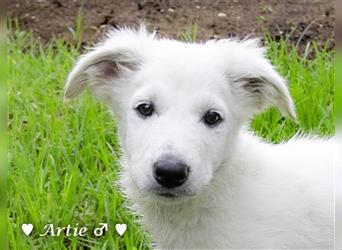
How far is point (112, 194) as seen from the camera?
4.13 m

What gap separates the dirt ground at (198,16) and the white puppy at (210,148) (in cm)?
69

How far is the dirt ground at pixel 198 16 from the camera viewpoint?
13.9ft

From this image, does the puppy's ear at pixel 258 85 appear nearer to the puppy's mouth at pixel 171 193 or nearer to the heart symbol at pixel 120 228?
the puppy's mouth at pixel 171 193

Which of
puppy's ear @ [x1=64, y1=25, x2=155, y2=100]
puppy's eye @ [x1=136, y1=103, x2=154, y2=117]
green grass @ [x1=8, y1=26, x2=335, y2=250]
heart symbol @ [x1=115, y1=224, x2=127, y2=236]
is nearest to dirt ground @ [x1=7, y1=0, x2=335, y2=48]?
green grass @ [x1=8, y1=26, x2=335, y2=250]

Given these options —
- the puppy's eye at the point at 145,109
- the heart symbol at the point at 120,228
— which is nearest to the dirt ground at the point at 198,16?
the puppy's eye at the point at 145,109

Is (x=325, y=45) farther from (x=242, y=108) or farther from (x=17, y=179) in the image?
(x=17, y=179)

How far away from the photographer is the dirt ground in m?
4.23

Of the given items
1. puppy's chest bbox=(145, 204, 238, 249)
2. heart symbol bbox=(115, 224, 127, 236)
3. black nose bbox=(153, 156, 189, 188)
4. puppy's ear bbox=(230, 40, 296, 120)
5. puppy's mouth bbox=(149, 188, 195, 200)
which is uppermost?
puppy's ear bbox=(230, 40, 296, 120)

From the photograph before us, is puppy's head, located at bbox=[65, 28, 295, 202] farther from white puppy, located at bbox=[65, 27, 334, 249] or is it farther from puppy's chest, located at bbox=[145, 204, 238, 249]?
puppy's chest, located at bbox=[145, 204, 238, 249]

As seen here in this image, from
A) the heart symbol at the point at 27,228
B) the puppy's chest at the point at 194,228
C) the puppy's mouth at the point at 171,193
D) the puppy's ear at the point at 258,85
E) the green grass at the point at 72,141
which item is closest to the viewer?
the puppy's mouth at the point at 171,193

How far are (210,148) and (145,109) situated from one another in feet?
0.98

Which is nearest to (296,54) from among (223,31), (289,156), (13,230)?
(223,31)

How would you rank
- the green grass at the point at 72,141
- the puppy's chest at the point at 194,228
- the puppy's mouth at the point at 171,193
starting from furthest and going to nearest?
the green grass at the point at 72,141 → the puppy's chest at the point at 194,228 → the puppy's mouth at the point at 171,193

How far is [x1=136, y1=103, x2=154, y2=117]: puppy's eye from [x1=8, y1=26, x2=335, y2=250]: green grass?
0.73 m
